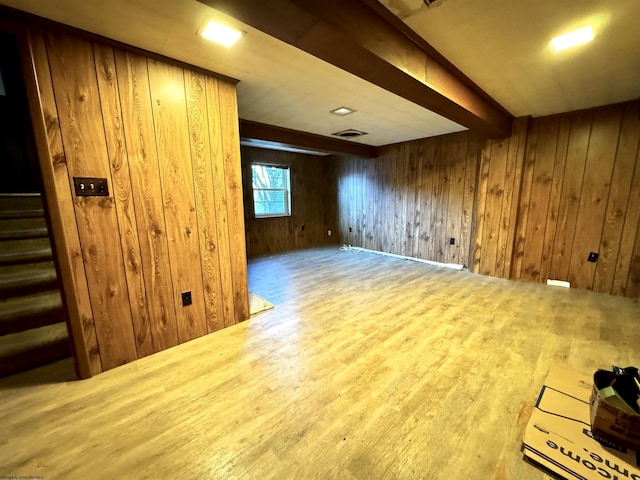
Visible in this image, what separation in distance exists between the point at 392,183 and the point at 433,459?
452cm

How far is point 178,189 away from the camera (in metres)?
1.99

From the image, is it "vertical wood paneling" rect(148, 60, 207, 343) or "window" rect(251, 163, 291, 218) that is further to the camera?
"window" rect(251, 163, 291, 218)

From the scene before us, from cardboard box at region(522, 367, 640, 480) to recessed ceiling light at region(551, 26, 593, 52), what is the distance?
2.12 metres

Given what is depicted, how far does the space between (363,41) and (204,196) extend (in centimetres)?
156

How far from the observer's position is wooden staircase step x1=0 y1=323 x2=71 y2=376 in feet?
5.83

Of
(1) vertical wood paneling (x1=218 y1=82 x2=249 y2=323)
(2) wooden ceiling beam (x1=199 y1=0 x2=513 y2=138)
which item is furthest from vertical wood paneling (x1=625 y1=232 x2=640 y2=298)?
(1) vertical wood paneling (x1=218 y1=82 x2=249 y2=323)

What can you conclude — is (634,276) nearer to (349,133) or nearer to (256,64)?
(349,133)

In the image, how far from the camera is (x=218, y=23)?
1444 millimetres

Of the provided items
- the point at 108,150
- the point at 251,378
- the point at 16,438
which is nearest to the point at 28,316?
the point at 16,438

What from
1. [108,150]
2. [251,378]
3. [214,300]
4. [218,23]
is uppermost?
[218,23]

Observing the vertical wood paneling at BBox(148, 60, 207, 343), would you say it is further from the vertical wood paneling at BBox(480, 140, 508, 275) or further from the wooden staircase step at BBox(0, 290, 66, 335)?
the vertical wood paneling at BBox(480, 140, 508, 275)

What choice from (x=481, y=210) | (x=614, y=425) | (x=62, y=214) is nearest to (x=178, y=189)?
(x=62, y=214)

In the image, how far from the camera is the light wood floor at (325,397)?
1.17 metres

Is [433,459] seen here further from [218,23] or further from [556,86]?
[556,86]
